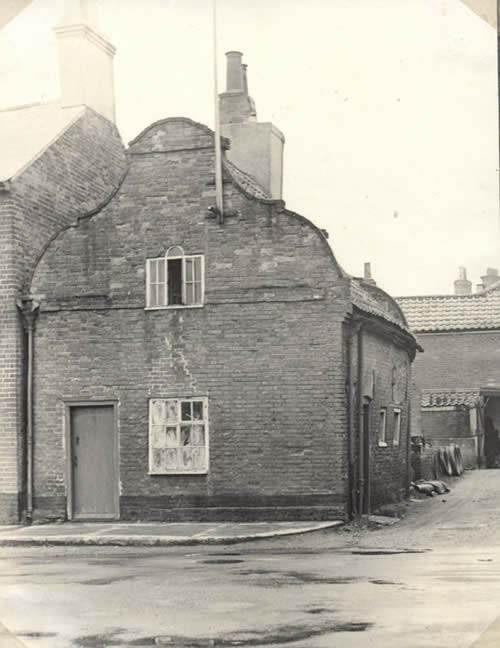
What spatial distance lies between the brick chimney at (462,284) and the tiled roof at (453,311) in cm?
942

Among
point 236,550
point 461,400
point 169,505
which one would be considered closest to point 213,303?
point 169,505

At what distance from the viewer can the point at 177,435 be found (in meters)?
20.0

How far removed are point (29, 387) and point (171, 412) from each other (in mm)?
2692

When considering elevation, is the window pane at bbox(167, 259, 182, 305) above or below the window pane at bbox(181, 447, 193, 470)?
above

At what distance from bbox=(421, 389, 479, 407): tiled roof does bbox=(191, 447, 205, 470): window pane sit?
19051 mm

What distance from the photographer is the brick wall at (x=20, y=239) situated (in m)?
20.4

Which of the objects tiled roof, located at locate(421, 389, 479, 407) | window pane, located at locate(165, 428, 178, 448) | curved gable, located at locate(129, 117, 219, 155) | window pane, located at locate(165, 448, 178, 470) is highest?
curved gable, located at locate(129, 117, 219, 155)

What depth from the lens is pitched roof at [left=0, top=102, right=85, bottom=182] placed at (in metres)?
21.4

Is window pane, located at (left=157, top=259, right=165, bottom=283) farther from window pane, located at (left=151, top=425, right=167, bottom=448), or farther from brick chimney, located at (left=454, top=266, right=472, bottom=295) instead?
brick chimney, located at (left=454, top=266, right=472, bottom=295)

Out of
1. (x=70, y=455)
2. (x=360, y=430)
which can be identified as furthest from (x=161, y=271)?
(x=360, y=430)

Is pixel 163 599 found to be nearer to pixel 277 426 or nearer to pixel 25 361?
pixel 277 426

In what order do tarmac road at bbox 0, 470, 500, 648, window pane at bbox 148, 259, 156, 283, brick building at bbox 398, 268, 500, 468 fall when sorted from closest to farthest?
1. tarmac road at bbox 0, 470, 500, 648
2. window pane at bbox 148, 259, 156, 283
3. brick building at bbox 398, 268, 500, 468

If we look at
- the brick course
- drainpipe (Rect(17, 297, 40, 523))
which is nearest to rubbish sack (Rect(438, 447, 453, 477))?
Result: the brick course

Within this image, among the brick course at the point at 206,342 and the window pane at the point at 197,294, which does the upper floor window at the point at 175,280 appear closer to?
the window pane at the point at 197,294
